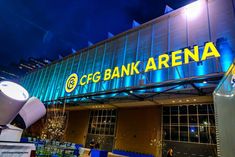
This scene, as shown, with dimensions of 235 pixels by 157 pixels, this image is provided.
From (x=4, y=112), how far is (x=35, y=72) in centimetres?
3646

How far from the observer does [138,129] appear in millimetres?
17656

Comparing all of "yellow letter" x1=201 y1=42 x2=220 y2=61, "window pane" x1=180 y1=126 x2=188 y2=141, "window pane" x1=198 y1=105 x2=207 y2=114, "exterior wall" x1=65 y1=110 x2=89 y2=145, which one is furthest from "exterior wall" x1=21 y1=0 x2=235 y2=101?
"window pane" x1=180 y1=126 x2=188 y2=141

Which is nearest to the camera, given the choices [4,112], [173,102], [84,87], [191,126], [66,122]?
[4,112]

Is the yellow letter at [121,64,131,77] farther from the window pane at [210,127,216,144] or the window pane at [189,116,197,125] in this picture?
the window pane at [210,127,216,144]

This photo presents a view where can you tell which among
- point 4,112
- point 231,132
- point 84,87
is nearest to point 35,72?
point 84,87

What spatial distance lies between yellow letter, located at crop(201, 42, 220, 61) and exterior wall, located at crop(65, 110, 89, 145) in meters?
16.2

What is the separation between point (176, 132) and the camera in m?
15.4

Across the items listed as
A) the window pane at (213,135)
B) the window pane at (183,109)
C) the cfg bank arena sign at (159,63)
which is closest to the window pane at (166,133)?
the window pane at (183,109)

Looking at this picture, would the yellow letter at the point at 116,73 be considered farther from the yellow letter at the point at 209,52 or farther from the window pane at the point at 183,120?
the yellow letter at the point at 209,52

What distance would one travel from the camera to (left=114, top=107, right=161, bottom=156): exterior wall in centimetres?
1641

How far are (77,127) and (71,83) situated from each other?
20.0 ft

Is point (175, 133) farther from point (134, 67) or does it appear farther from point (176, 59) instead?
point (134, 67)

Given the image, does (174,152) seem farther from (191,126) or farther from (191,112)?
(191,112)

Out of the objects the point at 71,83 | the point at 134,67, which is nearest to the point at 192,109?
the point at 134,67
